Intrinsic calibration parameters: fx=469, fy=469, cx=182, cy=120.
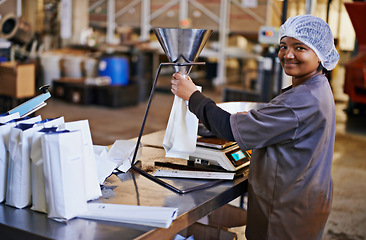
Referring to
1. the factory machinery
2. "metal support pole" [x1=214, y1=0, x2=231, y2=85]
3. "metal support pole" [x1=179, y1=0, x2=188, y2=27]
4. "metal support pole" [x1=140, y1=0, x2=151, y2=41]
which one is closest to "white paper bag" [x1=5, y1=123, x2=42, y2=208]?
the factory machinery

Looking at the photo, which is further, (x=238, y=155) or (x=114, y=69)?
(x=114, y=69)

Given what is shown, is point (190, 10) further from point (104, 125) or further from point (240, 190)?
point (240, 190)

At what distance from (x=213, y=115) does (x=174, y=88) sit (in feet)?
0.77

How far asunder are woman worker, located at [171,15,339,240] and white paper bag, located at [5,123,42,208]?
63 centimetres

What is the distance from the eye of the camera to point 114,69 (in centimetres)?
784

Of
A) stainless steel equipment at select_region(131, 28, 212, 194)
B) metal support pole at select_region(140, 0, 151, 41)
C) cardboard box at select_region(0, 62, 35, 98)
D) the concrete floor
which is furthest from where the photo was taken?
metal support pole at select_region(140, 0, 151, 41)

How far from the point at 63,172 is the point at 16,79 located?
416cm

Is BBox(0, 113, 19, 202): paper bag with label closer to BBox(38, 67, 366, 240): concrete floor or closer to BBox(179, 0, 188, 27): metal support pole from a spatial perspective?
BBox(38, 67, 366, 240): concrete floor

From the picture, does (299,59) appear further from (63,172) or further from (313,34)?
(63,172)

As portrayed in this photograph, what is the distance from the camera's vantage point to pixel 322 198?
1806 millimetres

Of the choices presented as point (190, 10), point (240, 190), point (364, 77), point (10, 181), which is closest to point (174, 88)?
point (240, 190)

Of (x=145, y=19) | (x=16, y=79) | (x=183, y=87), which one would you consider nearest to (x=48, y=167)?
(x=183, y=87)

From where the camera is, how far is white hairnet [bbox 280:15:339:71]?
1725 mm

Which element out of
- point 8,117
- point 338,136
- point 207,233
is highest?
point 8,117
